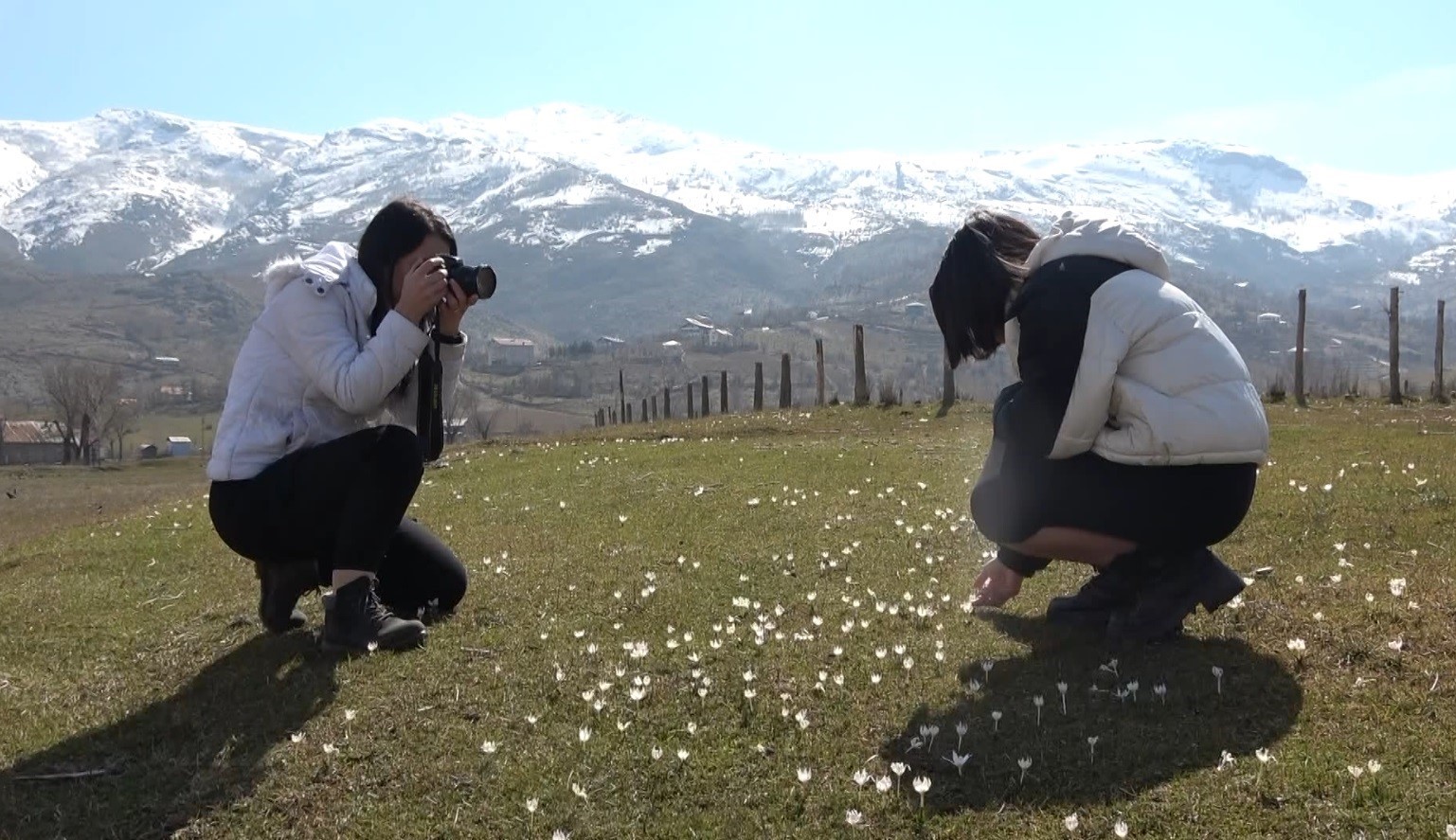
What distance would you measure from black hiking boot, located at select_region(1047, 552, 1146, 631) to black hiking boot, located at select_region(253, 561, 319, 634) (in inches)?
175

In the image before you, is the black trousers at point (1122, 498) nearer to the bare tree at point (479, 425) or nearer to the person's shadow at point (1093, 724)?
the person's shadow at point (1093, 724)

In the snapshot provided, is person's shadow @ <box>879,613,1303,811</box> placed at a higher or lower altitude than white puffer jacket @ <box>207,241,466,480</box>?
lower

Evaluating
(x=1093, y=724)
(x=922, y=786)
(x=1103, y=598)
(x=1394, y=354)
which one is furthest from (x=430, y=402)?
(x=1394, y=354)

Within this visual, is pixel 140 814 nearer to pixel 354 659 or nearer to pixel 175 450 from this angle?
pixel 354 659

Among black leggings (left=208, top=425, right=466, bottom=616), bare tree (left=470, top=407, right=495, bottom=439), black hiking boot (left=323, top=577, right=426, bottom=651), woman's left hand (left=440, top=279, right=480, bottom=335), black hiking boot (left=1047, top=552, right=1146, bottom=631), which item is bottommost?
bare tree (left=470, top=407, right=495, bottom=439)

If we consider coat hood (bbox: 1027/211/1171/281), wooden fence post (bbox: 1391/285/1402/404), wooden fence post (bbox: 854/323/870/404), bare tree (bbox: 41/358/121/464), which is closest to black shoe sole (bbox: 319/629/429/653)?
coat hood (bbox: 1027/211/1171/281)

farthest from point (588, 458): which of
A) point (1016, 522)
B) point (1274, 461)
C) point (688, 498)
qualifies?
point (1016, 522)

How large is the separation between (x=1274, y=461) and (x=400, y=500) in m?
10.5

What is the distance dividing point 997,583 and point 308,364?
4.01 metres

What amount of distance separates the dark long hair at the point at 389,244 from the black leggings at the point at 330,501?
2.38 ft

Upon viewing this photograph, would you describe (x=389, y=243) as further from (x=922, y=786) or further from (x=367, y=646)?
(x=922, y=786)

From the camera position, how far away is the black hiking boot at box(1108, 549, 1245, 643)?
5.64 m

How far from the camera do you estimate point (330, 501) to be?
20.5 feet

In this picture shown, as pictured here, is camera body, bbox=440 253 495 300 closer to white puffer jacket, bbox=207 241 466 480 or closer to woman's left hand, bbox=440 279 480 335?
woman's left hand, bbox=440 279 480 335
